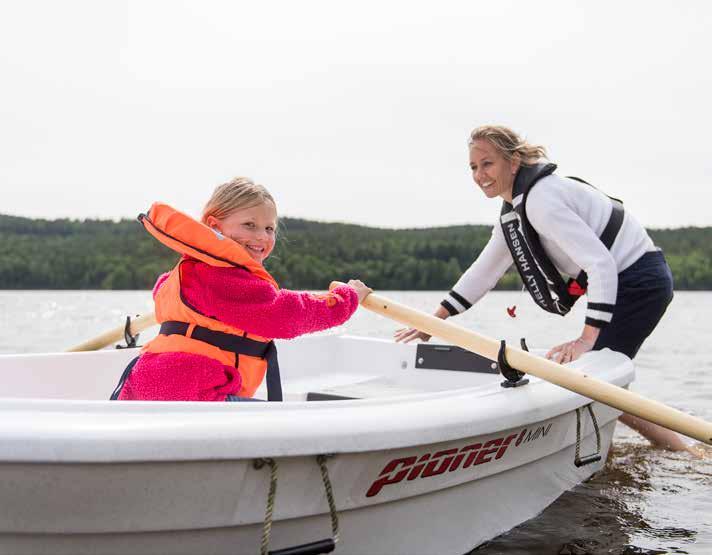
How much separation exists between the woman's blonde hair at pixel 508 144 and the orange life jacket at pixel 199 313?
1773 millimetres

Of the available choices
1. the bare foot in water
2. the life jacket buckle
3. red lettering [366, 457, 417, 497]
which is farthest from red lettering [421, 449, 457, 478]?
the bare foot in water

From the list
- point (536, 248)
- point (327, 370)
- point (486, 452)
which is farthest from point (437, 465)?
point (327, 370)

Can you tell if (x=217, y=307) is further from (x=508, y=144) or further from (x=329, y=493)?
(x=508, y=144)

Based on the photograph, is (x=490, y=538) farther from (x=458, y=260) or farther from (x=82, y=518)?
(x=458, y=260)

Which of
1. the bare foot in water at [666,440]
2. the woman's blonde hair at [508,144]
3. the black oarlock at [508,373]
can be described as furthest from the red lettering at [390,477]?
the bare foot in water at [666,440]

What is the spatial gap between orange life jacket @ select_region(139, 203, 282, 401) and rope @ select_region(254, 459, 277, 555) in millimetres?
634

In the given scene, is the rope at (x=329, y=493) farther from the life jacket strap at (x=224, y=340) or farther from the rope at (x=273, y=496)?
the life jacket strap at (x=224, y=340)

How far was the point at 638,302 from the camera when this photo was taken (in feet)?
13.2

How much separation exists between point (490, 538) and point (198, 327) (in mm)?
1543

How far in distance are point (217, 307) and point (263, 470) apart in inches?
26.1

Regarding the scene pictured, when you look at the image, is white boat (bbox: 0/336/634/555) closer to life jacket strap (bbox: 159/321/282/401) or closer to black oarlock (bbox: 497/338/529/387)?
black oarlock (bbox: 497/338/529/387)

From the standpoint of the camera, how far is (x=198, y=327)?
2611 mm

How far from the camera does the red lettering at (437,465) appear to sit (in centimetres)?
257

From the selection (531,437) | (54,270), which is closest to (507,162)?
(531,437)
